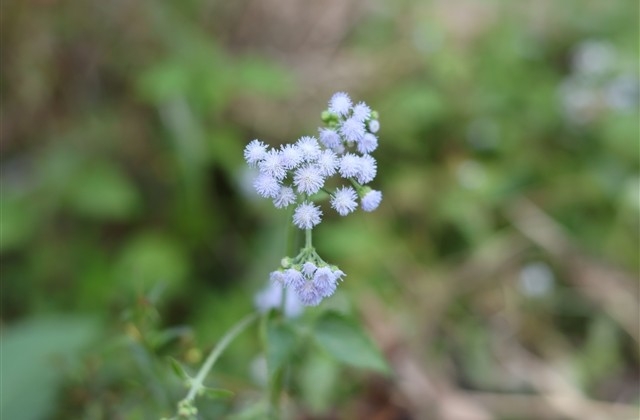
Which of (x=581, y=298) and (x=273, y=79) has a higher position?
(x=273, y=79)

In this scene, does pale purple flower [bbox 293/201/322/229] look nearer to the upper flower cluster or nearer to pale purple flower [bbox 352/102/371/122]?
the upper flower cluster

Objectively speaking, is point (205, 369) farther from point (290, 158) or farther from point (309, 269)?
point (290, 158)

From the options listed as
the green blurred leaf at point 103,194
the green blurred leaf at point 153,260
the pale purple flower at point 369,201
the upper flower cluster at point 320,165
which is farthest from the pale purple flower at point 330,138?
the green blurred leaf at point 103,194

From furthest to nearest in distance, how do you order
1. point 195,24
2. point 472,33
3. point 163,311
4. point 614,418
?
1. point 472,33
2. point 195,24
3. point 163,311
4. point 614,418

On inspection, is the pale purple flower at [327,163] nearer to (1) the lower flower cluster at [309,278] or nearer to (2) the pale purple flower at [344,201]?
(2) the pale purple flower at [344,201]

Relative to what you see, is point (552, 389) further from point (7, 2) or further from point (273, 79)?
point (7, 2)

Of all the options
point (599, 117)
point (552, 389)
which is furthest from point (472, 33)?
point (552, 389)

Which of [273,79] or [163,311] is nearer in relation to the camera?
[163,311]

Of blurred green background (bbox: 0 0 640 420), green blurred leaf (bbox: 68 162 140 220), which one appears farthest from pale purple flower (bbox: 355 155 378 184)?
green blurred leaf (bbox: 68 162 140 220)
